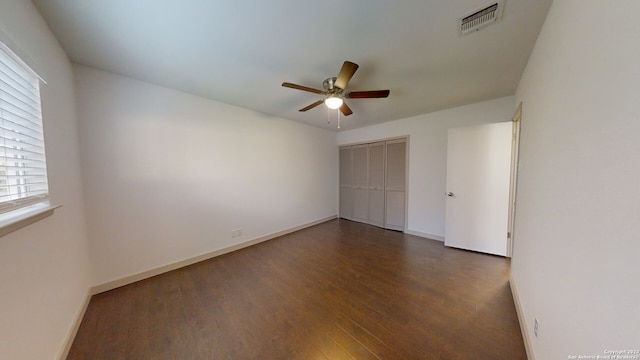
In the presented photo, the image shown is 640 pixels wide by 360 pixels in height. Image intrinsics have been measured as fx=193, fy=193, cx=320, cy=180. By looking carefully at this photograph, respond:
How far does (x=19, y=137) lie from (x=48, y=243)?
0.72m

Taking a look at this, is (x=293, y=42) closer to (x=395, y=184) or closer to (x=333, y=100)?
(x=333, y=100)

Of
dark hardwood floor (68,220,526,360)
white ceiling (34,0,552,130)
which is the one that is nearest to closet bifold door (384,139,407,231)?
dark hardwood floor (68,220,526,360)

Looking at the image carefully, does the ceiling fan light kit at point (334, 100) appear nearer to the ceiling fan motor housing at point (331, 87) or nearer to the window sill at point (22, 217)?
the ceiling fan motor housing at point (331, 87)

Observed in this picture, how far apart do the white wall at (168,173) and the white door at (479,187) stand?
9.72 feet

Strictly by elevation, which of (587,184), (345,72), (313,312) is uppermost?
(345,72)

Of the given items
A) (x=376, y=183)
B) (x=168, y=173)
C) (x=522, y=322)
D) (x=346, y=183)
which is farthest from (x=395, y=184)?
(x=168, y=173)

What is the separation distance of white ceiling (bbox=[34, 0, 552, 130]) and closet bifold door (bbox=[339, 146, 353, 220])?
2560 millimetres

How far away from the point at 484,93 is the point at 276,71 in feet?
9.17

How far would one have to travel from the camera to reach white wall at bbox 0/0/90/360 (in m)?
0.97

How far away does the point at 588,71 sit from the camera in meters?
0.81

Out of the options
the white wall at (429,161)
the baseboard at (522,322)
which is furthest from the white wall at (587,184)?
the white wall at (429,161)

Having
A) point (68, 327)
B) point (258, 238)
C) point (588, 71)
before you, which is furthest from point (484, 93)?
point (68, 327)

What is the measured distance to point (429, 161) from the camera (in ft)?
11.9

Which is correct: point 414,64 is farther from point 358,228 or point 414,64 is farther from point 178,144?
point 358,228
